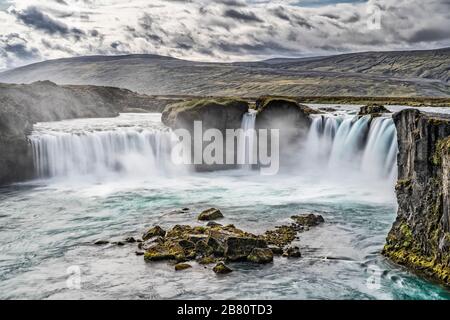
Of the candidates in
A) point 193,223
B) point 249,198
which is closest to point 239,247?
point 193,223

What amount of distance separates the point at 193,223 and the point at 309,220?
6024mm

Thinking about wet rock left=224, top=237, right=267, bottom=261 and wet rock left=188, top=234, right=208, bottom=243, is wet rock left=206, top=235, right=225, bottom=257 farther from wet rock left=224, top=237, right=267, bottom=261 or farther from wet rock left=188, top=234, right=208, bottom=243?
wet rock left=188, top=234, right=208, bottom=243

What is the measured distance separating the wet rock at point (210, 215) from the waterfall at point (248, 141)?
721 inches

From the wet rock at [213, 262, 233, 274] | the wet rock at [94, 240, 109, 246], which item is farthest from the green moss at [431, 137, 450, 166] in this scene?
the wet rock at [94, 240, 109, 246]

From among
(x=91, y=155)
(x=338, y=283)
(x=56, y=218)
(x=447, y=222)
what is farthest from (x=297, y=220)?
(x=91, y=155)

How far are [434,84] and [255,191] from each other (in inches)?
6938

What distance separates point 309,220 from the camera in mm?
25328

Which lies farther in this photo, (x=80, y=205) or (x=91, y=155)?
(x=91, y=155)

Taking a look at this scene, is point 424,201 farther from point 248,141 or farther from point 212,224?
point 248,141

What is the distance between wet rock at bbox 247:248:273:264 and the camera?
64.9 ft

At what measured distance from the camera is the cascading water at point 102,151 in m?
41.2

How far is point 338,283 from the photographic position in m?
18.2
